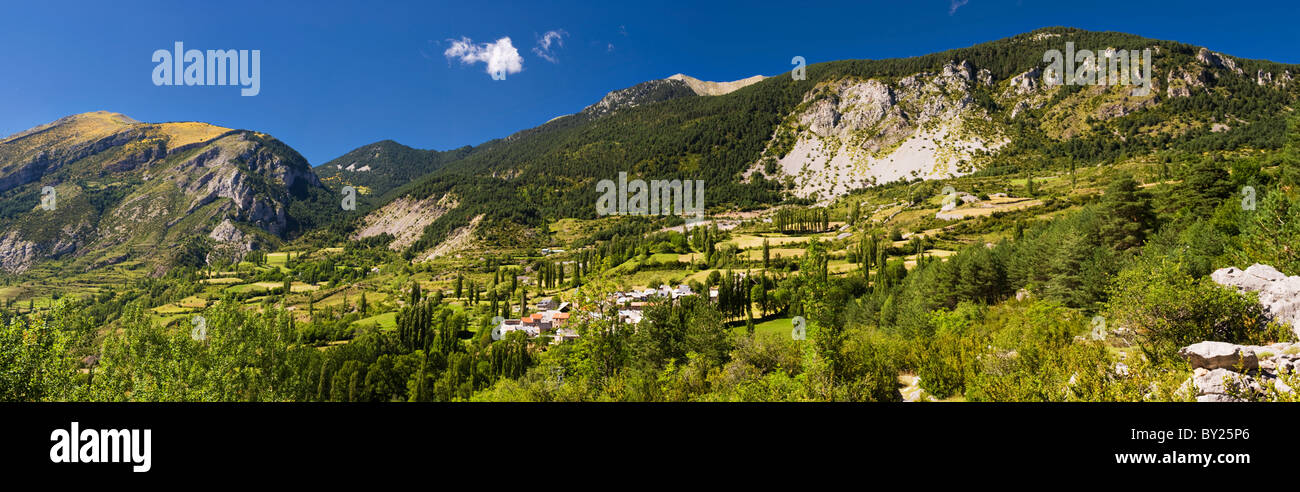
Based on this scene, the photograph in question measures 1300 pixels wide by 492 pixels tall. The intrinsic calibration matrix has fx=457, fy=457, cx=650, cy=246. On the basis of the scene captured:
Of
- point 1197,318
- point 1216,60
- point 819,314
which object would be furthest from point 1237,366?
point 1216,60

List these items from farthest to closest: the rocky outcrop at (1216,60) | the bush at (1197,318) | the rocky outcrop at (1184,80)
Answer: the rocky outcrop at (1216,60) → the rocky outcrop at (1184,80) → the bush at (1197,318)

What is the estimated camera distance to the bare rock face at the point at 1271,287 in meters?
14.8

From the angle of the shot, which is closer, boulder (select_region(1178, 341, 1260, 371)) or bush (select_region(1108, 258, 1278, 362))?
boulder (select_region(1178, 341, 1260, 371))

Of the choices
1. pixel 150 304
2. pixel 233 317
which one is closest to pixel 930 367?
pixel 233 317

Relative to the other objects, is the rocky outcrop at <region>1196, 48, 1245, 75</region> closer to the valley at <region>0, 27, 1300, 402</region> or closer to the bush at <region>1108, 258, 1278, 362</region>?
the valley at <region>0, 27, 1300, 402</region>

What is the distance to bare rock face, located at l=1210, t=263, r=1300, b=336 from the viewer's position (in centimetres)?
1483

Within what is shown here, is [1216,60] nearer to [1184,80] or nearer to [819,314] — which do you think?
[1184,80]

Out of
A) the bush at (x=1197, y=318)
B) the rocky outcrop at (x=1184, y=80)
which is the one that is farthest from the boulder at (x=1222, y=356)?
the rocky outcrop at (x=1184, y=80)

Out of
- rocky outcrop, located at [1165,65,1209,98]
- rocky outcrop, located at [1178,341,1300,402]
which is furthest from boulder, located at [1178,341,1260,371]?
rocky outcrop, located at [1165,65,1209,98]

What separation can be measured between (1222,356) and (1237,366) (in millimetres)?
314

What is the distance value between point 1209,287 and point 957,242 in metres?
81.2

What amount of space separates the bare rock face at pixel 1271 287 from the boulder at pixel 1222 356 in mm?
4809

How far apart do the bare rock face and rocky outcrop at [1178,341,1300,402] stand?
14.1ft

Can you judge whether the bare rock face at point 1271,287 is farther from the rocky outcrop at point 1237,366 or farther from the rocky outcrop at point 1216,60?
the rocky outcrop at point 1216,60
